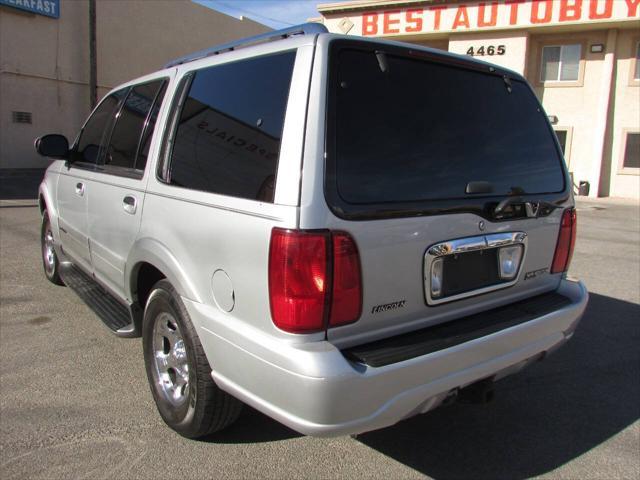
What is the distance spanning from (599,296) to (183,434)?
15.6 feet

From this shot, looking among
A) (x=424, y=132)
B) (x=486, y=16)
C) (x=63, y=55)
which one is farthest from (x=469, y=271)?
(x=63, y=55)

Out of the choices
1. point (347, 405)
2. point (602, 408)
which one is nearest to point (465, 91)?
point (347, 405)

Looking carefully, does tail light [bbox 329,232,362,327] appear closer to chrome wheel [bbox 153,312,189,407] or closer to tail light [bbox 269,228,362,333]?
tail light [bbox 269,228,362,333]

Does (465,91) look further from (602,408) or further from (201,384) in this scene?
(602,408)

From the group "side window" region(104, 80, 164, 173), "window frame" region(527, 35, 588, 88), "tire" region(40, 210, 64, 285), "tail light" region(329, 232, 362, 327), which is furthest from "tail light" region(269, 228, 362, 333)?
"window frame" region(527, 35, 588, 88)

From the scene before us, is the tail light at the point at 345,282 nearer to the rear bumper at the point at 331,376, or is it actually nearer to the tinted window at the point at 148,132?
the rear bumper at the point at 331,376

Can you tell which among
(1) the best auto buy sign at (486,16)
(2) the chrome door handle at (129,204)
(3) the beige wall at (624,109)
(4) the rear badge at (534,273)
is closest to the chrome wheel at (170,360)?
(2) the chrome door handle at (129,204)

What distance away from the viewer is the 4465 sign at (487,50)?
19.5 metres

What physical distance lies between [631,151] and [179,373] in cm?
2002

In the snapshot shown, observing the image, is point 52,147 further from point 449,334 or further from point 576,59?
point 576,59

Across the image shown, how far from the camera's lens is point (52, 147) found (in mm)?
4312

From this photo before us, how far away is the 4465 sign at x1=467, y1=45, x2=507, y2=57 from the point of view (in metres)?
19.5

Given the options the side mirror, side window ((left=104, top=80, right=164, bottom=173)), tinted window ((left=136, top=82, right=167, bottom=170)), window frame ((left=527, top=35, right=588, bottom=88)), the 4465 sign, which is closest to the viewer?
tinted window ((left=136, top=82, right=167, bottom=170))

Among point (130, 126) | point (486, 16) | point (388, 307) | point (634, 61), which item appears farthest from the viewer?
point (486, 16)
